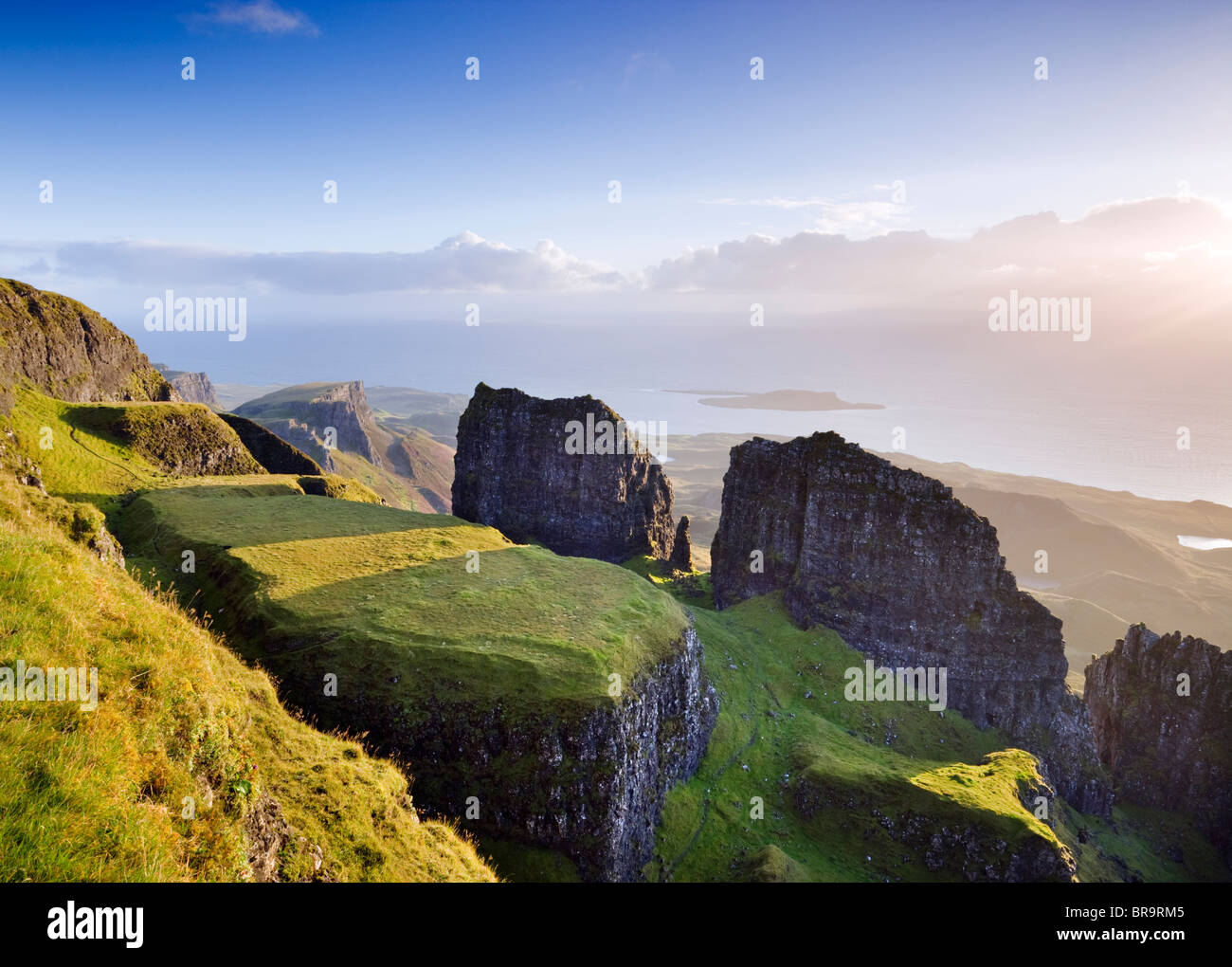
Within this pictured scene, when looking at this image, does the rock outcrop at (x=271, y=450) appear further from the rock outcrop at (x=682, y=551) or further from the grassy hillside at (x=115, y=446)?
the rock outcrop at (x=682, y=551)

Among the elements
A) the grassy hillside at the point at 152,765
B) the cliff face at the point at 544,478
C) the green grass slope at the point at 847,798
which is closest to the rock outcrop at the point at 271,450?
the cliff face at the point at 544,478

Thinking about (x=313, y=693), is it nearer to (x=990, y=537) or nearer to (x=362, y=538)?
(x=362, y=538)

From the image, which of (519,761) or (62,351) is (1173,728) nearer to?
(519,761)

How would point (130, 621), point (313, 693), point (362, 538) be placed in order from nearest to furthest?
point (130, 621) < point (313, 693) < point (362, 538)

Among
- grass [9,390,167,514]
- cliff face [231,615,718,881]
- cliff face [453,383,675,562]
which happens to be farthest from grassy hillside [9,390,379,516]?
cliff face [453,383,675,562]

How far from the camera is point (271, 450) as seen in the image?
102938mm

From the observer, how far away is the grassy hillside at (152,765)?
34.3 feet

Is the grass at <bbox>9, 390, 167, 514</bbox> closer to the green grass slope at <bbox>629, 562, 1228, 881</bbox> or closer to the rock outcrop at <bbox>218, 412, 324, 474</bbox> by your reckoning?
the rock outcrop at <bbox>218, 412, 324, 474</bbox>

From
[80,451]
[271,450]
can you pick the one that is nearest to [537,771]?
[80,451]

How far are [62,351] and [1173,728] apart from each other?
461 ft

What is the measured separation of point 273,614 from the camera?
1468 inches

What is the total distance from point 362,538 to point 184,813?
41371mm
